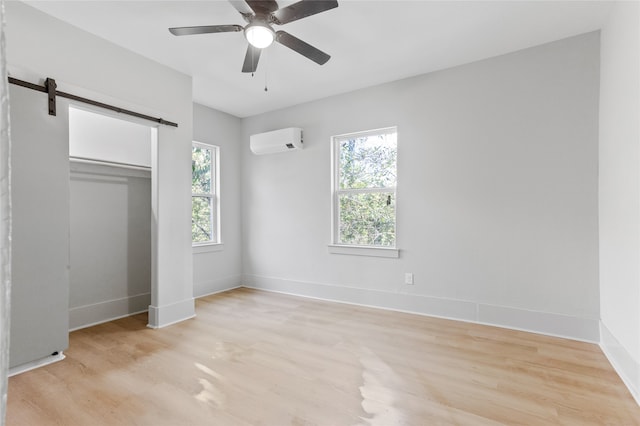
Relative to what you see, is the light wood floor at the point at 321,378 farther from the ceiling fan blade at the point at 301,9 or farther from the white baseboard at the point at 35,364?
the ceiling fan blade at the point at 301,9

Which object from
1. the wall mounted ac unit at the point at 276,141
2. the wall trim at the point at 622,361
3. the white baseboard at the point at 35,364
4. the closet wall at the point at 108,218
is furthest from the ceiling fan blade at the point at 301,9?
the white baseboard at the point at 35,364

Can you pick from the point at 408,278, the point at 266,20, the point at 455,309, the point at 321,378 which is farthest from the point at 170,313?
the point at 455,309

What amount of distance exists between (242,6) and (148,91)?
1.67 meters

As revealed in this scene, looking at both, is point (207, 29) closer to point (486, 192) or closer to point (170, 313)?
point (170, 313)

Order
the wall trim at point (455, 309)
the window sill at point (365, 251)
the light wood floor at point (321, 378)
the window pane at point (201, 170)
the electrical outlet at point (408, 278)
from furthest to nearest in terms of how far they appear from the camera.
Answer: the window pane at point (201, 170) → the window sill at point (365, 251) → the electrical outlet at point (408, 278) → the wall trim at point (455, 309) → the light wood floor at point (321, 378)

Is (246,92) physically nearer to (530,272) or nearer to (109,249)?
(109,249)

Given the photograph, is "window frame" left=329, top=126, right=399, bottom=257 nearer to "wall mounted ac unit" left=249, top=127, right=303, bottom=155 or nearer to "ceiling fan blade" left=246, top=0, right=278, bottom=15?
"wall mounted ac unit" left=249, top=127, right=303, bottom=155

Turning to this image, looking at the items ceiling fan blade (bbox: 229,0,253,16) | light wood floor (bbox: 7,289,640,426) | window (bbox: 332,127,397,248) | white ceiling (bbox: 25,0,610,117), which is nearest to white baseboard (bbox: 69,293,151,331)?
light wood floor (bbox: 7,289,640,426)

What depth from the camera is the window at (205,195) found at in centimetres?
452

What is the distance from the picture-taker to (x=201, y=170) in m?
4.62

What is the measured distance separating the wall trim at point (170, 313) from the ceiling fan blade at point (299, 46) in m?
2.76

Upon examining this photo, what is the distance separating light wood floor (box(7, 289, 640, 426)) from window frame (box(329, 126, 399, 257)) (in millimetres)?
924

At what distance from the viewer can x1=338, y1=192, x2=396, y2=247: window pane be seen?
12.8 feet

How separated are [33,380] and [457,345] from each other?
10.5 feet
